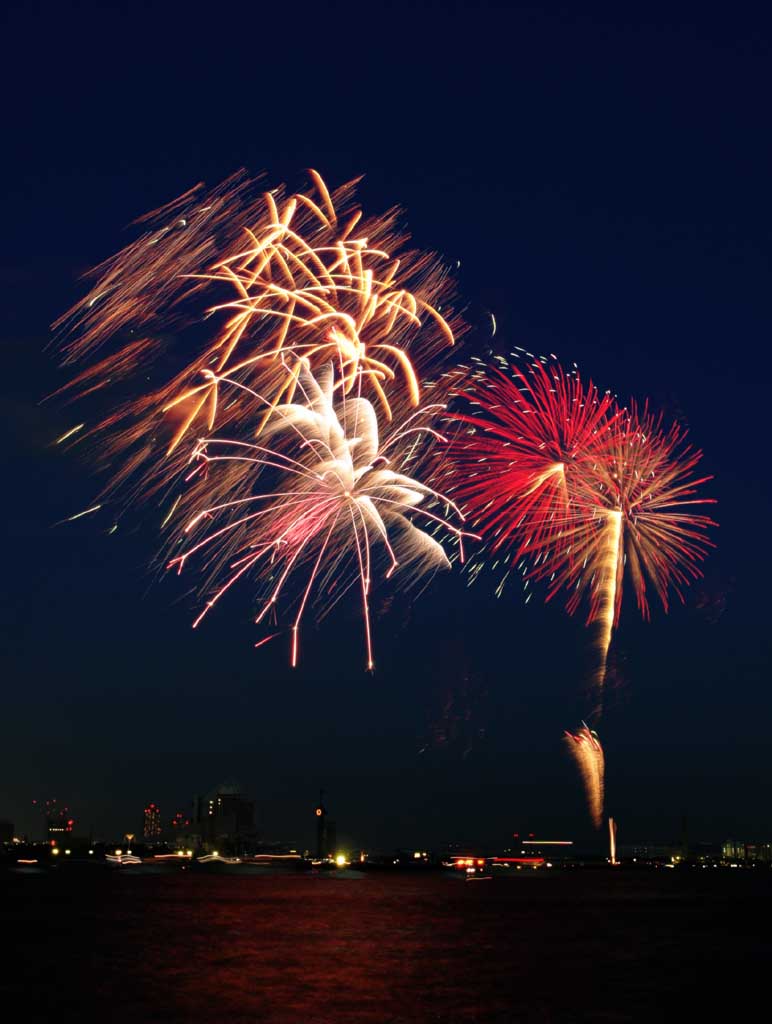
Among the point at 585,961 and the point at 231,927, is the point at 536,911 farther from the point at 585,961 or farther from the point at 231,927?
the point at 585,961

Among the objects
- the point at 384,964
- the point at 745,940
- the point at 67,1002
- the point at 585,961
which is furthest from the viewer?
→ the point at 745,940

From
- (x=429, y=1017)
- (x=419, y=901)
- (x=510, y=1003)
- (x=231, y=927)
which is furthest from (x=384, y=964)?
(x=419, y=901)

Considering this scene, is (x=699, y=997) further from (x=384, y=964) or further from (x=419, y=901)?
(x=419, y=901)

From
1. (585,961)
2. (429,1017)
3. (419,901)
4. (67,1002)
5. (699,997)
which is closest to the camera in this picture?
(429,1017)

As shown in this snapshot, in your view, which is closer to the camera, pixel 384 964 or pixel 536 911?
pixel 384 964

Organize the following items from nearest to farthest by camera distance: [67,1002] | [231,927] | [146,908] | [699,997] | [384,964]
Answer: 1. [67,1002]
2. [699,997]
3. [384,964]
4. [231,927]
5. [146,908]

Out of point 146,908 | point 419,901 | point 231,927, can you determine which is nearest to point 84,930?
point 231,927
